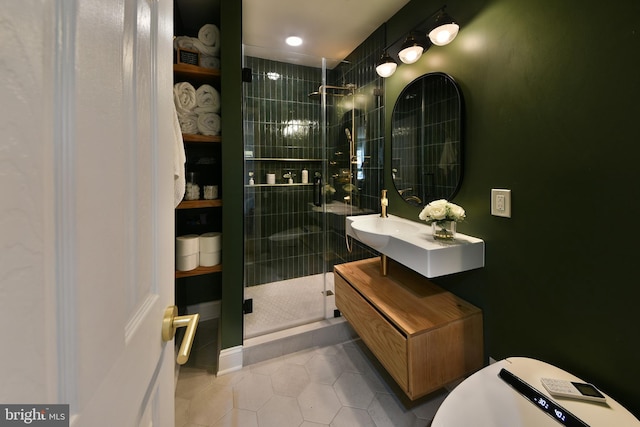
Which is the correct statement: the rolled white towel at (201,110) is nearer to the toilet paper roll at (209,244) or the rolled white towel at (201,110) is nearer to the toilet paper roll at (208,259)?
the toilet paper roll at (209,244)

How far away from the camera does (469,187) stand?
1.47 m

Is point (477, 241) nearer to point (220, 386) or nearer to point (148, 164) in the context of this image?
point (148, 164)

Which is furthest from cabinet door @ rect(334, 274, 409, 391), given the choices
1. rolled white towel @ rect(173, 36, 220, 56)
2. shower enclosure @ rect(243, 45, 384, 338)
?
rolled white towel @ rect(173, 36, 220, 56)

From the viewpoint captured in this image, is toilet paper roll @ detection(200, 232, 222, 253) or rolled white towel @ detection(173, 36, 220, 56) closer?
rolled white towel @ detection(173, 36, 220, 56)

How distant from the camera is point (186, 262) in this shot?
175cm

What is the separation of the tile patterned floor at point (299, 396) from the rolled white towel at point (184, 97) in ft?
5.96

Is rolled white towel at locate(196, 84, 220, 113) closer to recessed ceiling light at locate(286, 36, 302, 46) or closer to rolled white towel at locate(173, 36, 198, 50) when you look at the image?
rolled white towel at locate(173, 36, 198, 50)

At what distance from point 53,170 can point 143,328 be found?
0.35 m

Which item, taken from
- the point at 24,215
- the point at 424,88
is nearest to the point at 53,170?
the point at 24,215

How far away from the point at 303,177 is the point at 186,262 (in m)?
1.48

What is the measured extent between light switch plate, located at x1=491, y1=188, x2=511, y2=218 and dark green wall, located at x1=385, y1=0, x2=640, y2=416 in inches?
1.1

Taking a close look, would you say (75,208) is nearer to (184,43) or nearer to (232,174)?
(232,174)

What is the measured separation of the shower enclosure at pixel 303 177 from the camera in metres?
2.32

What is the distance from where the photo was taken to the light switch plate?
125 cm
